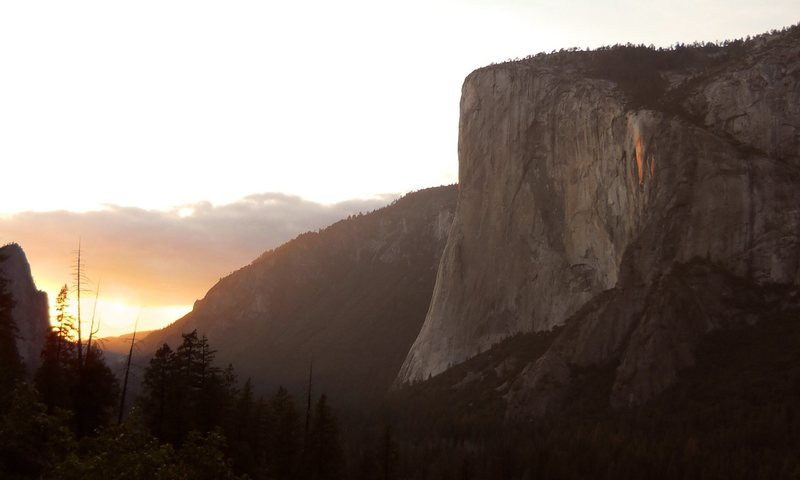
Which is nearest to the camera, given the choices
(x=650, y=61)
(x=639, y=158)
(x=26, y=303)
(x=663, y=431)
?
(x=26, y=303)

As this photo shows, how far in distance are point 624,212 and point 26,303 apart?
8820 centimetres

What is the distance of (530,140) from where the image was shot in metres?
162

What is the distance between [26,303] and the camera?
92.8 meters

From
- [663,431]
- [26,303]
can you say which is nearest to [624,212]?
[663,431]

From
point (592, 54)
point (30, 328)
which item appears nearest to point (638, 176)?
point (592, 54)

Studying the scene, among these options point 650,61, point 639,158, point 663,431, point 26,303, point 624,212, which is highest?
point 650,61

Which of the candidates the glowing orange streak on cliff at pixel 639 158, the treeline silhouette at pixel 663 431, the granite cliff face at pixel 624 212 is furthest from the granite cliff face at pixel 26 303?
the glowing orange streak on cliff at pixel 639 158

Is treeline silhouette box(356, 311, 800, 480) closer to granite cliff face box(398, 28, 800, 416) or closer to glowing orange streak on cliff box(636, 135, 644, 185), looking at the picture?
granite cliff face box(398, 28, 800, 416)

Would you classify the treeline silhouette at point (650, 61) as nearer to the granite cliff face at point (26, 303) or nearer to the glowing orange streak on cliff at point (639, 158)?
the glowing orange streak on cliff at point (639, 158)

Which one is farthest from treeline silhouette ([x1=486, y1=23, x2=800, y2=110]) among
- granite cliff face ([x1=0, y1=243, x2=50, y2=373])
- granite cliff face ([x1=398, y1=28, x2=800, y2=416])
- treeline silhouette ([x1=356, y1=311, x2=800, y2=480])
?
granite cliff face ([x1=0, y1=243, x2=50, y2=373])

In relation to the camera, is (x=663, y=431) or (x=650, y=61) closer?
(x=663, y=431)

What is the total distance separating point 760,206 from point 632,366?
30760mm

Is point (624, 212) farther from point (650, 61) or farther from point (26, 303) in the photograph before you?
point (26, 303)

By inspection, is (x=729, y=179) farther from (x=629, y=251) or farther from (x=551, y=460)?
(x=551, y=460)
